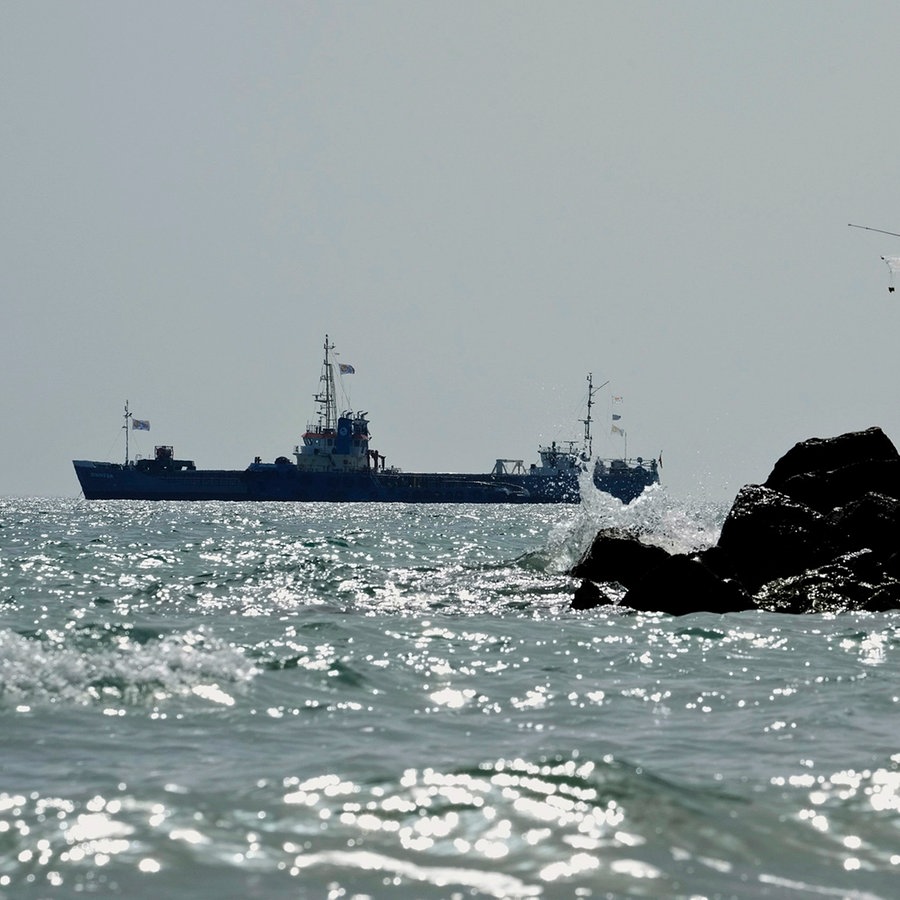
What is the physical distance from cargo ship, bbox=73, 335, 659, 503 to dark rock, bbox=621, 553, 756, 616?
4390 inches

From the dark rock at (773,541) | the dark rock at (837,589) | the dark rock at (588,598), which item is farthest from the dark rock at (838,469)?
the dark rock at (588,598)

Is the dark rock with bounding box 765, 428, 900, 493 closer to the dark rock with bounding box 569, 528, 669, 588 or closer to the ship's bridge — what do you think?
the dark rock with bounding box 569, 528, 669, 588

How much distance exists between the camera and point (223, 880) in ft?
18.9

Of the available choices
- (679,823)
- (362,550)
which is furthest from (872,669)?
(362,550)

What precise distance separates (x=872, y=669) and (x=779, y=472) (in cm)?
1345

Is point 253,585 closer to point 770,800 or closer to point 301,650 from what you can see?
point 301,650

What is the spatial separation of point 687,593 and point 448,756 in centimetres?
1114

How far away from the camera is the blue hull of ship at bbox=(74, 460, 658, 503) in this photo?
130m

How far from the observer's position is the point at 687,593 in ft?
61.9

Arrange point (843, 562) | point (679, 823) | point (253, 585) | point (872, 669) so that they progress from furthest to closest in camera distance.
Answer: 1. point (253, 585)
2. point (843, 562)
3. point (872, 669)
4. point (679, 823)

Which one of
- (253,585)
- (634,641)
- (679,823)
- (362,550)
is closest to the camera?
(679,823)

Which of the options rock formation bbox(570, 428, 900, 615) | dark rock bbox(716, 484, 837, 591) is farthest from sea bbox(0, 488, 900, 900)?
dark rock bbox(716, 484, 837, 591)

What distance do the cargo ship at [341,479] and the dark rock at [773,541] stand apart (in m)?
109

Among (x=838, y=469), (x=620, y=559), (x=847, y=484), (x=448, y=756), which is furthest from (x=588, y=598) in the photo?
(x=448, y=756)
